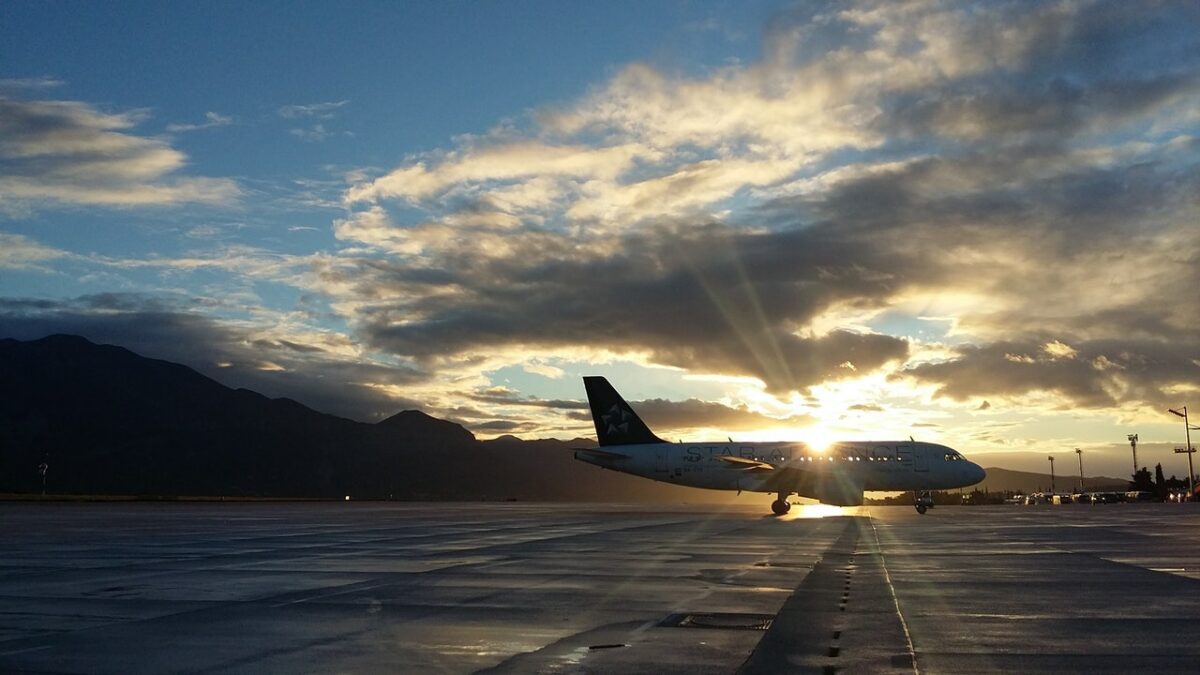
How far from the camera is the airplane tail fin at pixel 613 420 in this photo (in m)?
77.1

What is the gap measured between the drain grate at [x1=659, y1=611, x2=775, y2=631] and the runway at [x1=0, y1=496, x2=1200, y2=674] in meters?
0.03

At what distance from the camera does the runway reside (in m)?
8.12

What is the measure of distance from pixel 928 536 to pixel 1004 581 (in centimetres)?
1620

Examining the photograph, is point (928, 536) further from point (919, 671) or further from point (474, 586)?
point (919, 671)

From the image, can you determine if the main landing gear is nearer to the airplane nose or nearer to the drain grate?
the airplane nose

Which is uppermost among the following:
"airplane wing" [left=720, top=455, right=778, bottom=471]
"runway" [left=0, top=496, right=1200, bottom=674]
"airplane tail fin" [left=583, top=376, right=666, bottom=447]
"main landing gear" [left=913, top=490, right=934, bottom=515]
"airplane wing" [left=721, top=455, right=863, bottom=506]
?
"airplane tail fin" [left=583, top=376, right=666, bottom=447]

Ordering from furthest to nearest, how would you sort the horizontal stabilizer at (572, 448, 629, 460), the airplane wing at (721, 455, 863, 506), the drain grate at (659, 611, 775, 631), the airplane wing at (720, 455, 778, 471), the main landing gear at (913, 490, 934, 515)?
the horizontal stabilizer at (572, 448, 629, 460)
the airplane wing at (720, 455, 778, 471)
the main landing gear at (913, 490, 934, 515)
the airplane wing at (721, 455, 863, 506)
the drain grate at (659, 611, 775, 631)

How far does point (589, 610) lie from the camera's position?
11.5m

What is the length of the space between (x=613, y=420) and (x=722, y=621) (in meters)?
67.7

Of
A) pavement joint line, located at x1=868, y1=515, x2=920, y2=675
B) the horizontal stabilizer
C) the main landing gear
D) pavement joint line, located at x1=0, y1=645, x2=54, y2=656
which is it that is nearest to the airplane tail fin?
the horizontal stabilizer

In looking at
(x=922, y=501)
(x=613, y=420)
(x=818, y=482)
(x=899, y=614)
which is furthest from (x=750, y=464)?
(x=899, y=614)

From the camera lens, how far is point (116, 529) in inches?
1264

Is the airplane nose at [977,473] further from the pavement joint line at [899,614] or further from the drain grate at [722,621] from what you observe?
the drain grate at [722,621]

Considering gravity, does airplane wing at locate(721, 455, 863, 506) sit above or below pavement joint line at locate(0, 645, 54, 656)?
above
